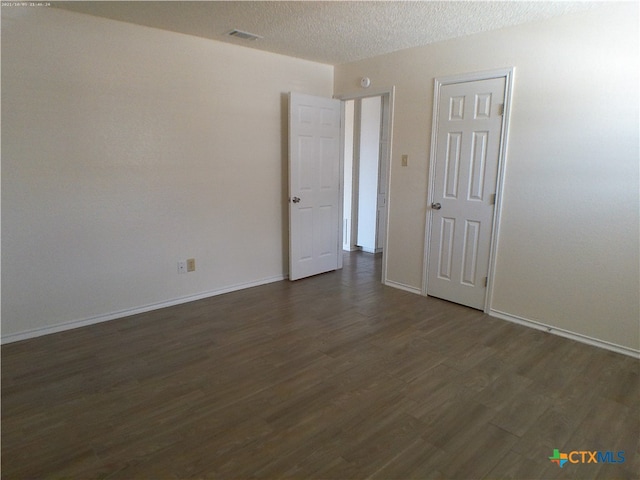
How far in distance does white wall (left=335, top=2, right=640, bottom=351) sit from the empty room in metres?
0.02

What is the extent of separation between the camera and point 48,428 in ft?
6.66

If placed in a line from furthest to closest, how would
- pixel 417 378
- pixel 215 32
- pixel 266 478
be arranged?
1. pixel 215 32
2. pixel 417 378
3. pixel 266 478

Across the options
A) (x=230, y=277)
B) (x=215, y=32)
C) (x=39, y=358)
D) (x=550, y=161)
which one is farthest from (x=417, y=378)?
(x=215, y=32)

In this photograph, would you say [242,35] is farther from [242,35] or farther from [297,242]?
[297,242]

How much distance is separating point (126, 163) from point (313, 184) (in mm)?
→ 1964

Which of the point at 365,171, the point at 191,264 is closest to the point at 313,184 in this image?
the point at 365,171

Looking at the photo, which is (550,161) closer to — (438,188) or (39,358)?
(438,188)

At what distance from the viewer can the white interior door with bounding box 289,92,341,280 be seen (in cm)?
424

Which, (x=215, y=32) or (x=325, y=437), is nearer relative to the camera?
(x=325, y=437)

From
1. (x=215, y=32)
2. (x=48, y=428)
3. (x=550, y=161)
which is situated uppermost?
(x=215, y=32)

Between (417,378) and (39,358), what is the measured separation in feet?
8.57

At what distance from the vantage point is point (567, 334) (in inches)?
121
